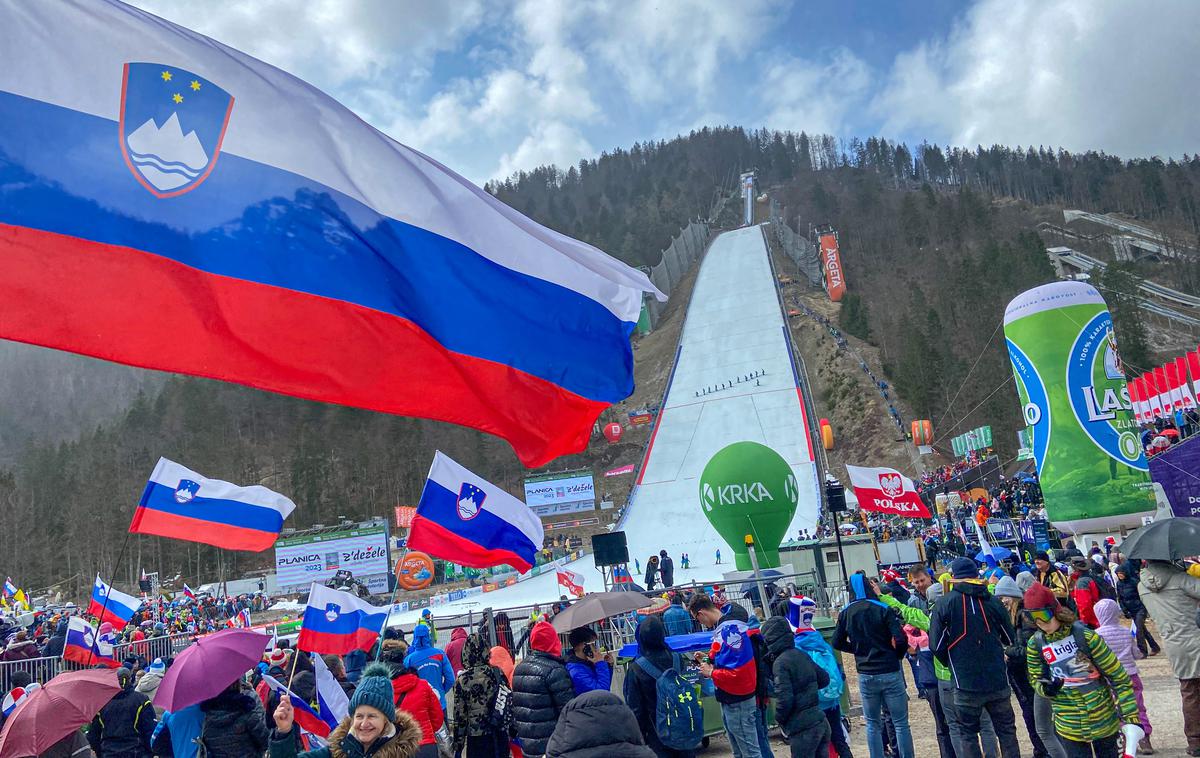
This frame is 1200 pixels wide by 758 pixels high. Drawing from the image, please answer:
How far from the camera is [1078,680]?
4867 millimetres

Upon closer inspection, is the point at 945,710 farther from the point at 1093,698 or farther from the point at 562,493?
the point at 562,493

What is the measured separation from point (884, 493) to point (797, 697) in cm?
995

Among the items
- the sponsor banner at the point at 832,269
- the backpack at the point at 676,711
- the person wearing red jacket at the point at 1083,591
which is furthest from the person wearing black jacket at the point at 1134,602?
the sponsor banner at the point at 832,269

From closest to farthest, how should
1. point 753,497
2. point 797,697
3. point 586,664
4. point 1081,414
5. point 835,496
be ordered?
1. point 586,664
2. point 797,697
3. point 835,496
4. point 1081,414
5. point 753,497

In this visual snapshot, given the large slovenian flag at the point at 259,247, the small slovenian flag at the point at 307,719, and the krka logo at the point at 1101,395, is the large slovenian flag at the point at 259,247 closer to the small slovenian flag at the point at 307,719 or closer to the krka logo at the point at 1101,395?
the small slovenian flag at the point at 307,719

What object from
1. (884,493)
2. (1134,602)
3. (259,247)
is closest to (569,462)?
(884,493)

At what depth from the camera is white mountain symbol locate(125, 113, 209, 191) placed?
351cm

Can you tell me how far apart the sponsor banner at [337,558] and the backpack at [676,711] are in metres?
30.0

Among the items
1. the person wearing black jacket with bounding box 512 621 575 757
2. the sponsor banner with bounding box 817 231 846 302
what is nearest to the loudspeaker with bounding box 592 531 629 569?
the person wearing black jacket with bounding box 512 621 575 757

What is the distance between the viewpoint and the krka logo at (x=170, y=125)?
3.49 m

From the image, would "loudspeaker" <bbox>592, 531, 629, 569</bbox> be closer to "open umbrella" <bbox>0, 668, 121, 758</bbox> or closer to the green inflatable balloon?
the green inflatable balloon

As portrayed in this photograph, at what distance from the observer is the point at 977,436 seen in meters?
38.5

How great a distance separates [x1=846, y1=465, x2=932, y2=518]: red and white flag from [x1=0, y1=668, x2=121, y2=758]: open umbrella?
12.0m

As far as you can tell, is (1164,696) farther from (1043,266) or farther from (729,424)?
(1043,266)
